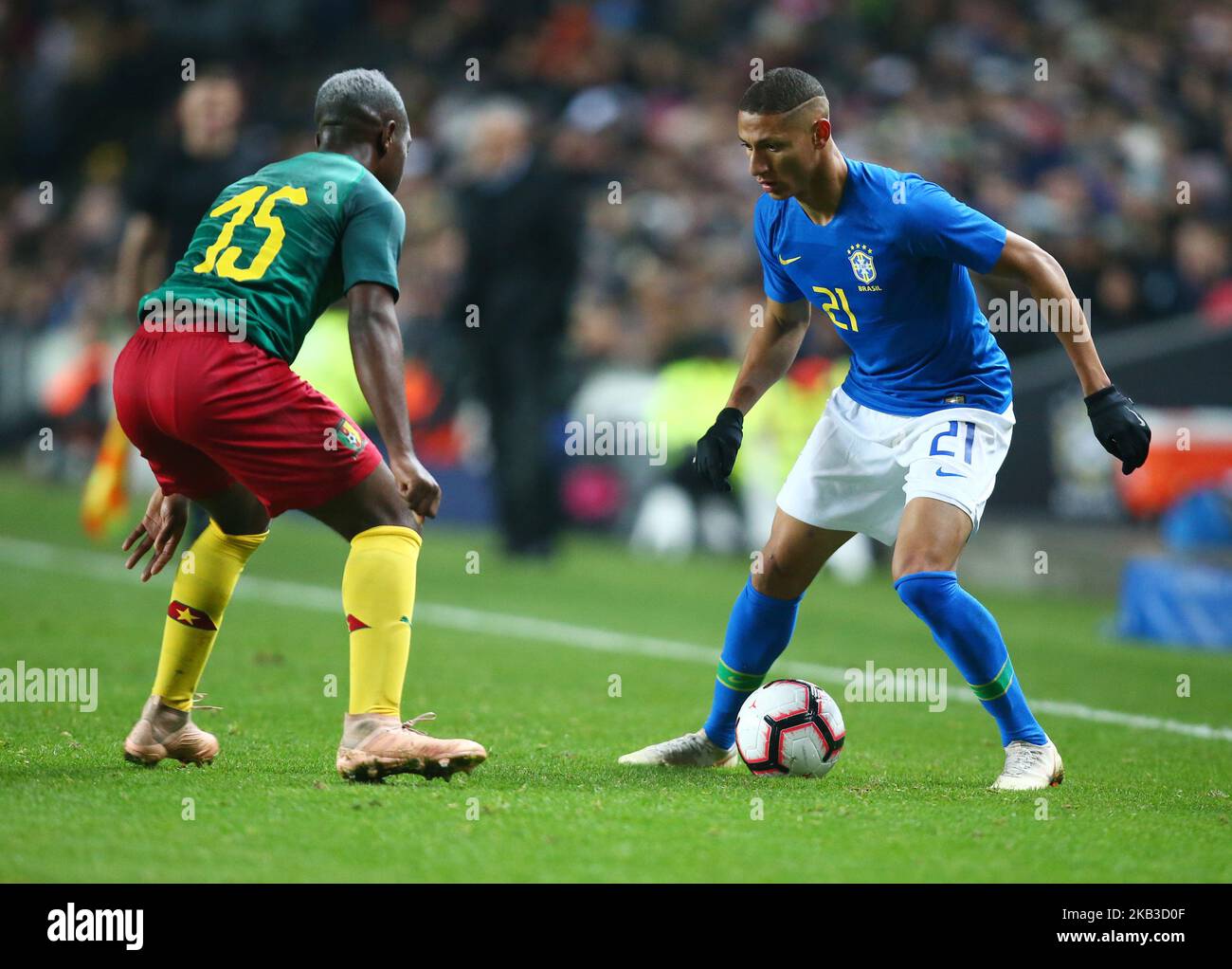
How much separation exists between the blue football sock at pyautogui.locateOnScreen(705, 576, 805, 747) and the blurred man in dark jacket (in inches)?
290

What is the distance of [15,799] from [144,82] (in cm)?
1921

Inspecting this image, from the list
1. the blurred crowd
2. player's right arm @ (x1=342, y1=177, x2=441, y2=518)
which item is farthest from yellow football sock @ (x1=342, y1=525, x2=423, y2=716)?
the blurred crowd

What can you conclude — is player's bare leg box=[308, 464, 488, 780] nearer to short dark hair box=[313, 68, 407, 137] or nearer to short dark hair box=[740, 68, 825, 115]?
short dark hair box=[313, 68, 407, 137]

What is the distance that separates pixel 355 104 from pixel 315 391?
33.5 inches

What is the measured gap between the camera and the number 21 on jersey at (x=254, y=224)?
4574mm

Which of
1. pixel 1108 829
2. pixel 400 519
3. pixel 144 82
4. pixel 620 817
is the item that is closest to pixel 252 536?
pixel 400 519

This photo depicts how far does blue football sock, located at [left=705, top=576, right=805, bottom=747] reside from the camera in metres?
5.32

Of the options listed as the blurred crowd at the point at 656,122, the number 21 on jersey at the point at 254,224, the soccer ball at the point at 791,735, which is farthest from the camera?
the blurred crowd at the point at 656,122

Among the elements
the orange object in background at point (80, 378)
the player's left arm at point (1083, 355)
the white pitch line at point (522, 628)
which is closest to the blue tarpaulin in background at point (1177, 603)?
the white pitch line at point (522, 628)

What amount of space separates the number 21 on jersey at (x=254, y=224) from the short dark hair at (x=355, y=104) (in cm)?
30

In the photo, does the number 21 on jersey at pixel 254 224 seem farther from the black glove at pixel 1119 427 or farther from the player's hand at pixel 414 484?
the black glove at pixel 1119 427

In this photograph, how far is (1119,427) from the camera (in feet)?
15.3

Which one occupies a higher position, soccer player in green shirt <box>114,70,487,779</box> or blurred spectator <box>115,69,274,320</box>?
blurred spectator <box>115,69,274,320</box>

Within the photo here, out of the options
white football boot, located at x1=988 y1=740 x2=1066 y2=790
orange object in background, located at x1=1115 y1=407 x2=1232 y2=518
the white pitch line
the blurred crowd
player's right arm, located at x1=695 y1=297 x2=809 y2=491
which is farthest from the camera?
the blurred crowd
